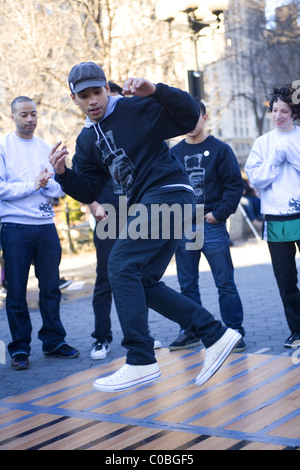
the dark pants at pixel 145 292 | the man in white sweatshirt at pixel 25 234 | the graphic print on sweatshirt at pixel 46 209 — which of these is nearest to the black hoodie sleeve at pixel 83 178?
the dark pants at pixel 145 292

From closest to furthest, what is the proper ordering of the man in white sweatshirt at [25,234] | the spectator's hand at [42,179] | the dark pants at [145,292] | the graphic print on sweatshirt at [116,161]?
the dark pants at [145,292] → the graphic print on sweatshirt at [116,161] → the spectator's hand at [42,179] → the man in white sweatshirt at [25,234]

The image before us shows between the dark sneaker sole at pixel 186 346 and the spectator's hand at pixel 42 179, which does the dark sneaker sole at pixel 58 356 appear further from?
the spectator's hand at pixel 42 179

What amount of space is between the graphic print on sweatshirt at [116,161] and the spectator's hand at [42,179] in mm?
1209

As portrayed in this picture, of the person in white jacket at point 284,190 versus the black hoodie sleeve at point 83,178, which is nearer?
the black hoodie sleeve at point 83,178

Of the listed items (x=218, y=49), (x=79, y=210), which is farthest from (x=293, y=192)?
(x=218, y=49)

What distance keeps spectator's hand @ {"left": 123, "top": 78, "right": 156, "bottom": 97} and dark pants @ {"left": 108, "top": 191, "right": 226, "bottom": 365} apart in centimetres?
63

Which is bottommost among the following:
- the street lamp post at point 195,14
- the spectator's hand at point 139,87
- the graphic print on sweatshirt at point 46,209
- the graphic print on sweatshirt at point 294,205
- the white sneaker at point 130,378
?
the white sneaker at point 130,378

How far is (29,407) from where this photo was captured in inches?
177

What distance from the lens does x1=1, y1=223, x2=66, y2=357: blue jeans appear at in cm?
577

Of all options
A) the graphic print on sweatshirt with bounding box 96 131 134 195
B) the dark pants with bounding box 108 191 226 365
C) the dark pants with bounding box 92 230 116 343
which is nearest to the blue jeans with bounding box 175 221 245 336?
the dark pants with bounding box 92 230 116 343

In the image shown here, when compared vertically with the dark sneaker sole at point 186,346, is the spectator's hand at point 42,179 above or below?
above

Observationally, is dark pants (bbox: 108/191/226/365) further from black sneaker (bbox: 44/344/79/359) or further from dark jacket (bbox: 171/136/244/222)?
black sneaker (bbox: 44/344/79/359)

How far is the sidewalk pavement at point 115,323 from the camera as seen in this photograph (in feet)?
18.1

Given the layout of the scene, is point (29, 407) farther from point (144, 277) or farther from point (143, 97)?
point (143, 97)
